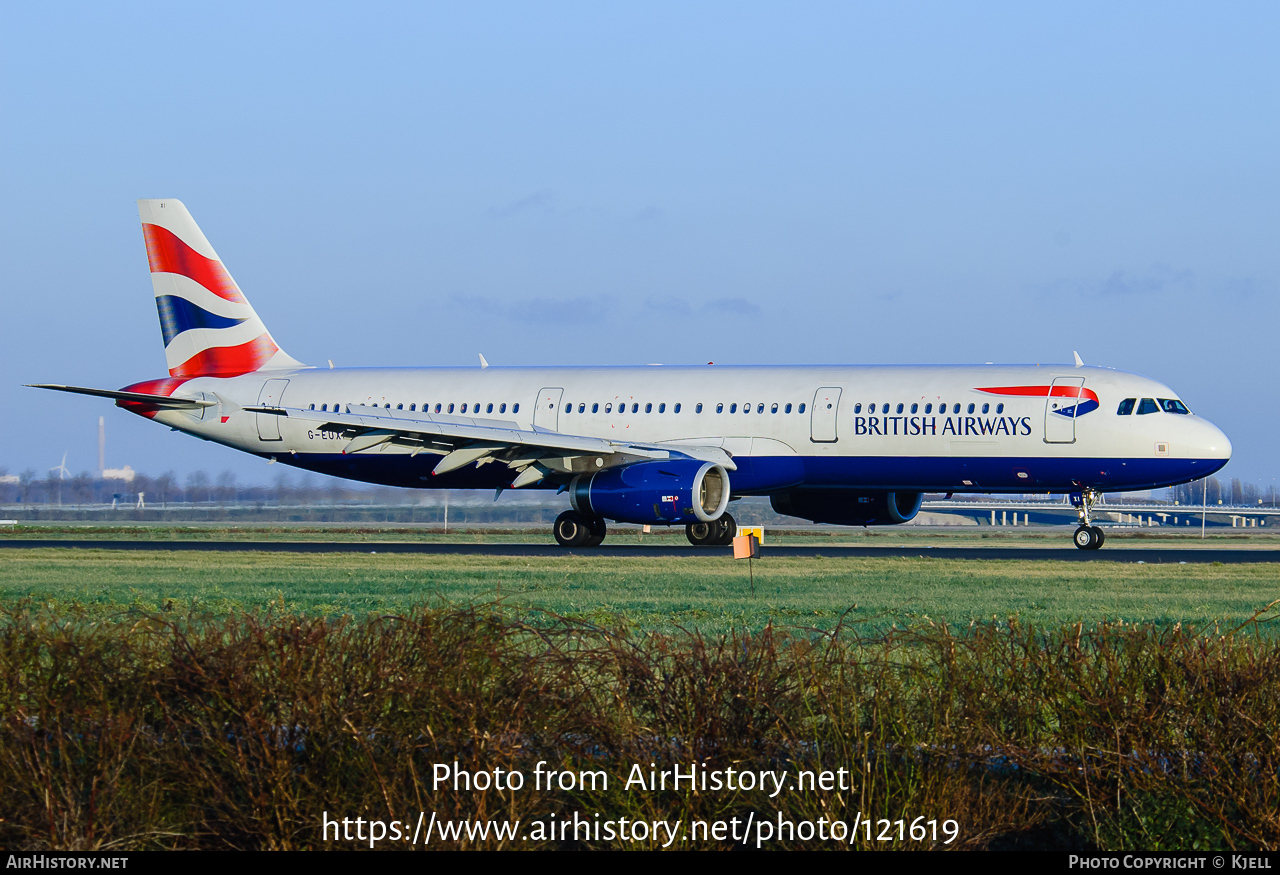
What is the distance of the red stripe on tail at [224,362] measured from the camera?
39.3 metres

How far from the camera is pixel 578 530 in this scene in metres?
34.0

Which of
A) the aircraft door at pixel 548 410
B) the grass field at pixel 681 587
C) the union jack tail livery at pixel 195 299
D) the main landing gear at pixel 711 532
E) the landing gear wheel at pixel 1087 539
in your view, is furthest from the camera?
the union jack tail livery at pixel 195 299

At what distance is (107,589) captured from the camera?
1994 cm

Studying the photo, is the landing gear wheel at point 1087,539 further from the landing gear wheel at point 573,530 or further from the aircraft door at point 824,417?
the landing gear wheel at point 573,530

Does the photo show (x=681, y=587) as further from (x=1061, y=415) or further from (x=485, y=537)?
(x=485, y=537)

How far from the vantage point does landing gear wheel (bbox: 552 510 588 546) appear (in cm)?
3394

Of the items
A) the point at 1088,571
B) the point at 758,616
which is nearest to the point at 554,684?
the point at 758,616

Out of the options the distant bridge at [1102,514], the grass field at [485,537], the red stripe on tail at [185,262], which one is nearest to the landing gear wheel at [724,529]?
the grass field at [485,537]

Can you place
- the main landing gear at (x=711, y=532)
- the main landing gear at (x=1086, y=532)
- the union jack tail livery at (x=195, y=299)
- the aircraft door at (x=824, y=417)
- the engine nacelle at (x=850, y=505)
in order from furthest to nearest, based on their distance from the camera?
the union jack tail livery at (x=195, y=299)
the engine nacelle at (x=850, y=505)
the main landing gear at (x=711, y=532)
the main landing gear at (x=1086, y=532)
the aircraft door at (x=824, y=417)

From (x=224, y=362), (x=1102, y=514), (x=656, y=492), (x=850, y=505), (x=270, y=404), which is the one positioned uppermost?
(x=224, y=362)

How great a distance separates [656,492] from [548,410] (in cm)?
581

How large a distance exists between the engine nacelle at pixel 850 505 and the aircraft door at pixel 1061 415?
5.05 metres

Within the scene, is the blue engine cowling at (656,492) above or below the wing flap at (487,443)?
below

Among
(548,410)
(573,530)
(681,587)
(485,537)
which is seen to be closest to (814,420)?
(573,530)
